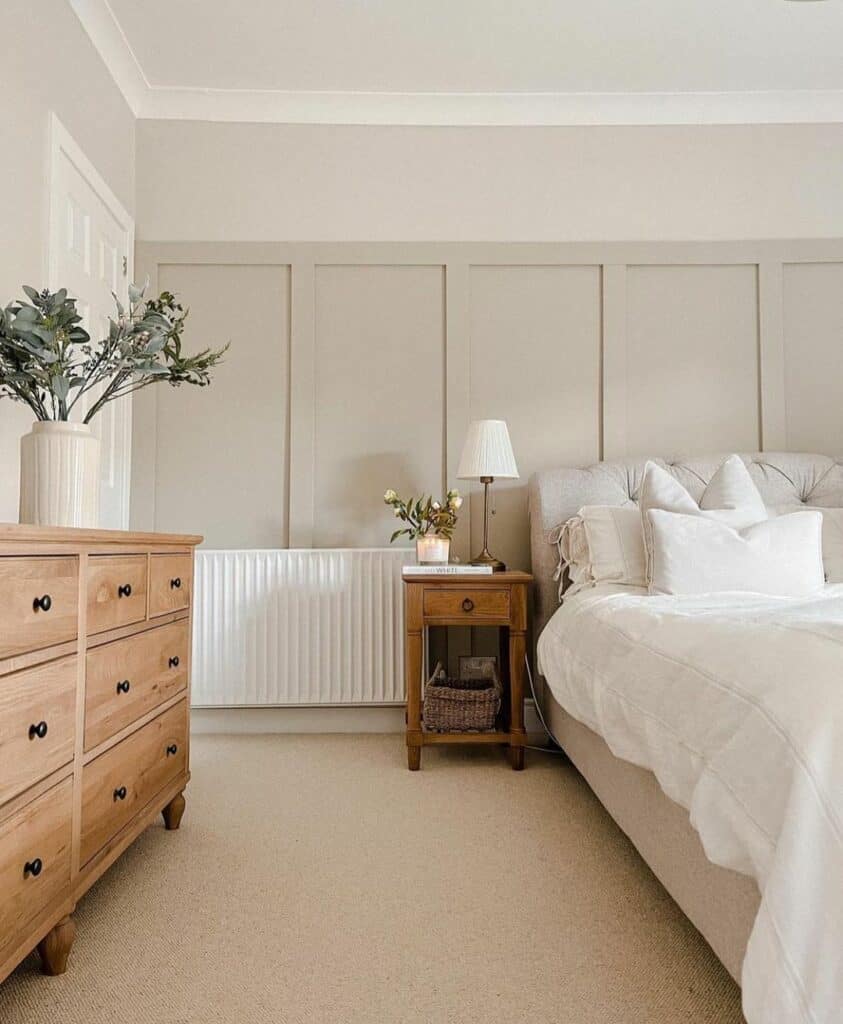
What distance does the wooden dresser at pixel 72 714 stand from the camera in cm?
122

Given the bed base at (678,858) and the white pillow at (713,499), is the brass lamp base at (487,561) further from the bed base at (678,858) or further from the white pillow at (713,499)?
the bed base at (678,858)

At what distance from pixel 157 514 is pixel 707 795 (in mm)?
2609

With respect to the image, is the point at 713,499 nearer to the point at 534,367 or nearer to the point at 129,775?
the point at 534,367

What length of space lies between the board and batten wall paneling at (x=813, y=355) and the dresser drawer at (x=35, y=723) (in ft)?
9.73

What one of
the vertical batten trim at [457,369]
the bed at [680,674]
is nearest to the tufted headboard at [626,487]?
the bed at [680,674]

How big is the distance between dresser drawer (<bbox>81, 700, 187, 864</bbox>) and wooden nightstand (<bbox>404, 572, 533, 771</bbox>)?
0.83 m

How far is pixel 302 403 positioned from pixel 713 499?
5.44ft

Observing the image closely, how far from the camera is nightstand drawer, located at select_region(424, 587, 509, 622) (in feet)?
9.05

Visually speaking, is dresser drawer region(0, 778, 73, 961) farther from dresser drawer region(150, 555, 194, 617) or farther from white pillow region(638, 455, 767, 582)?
white pillow region(638, 455, 767, 582)

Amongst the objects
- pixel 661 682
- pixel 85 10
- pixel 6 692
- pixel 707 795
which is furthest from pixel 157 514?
pixel 707 795

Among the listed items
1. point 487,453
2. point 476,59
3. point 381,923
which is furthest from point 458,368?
point 381,923

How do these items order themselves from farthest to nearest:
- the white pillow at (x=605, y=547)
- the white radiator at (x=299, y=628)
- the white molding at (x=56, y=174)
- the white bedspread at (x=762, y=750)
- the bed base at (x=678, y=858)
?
1. the white radiator at (x=299, y=628)
2. the white pillow at (x=605, y=547)
3. the white molding at (x=56, y=174)
4. the bed base at (x=678, y=858)
5. the white bedspread at (x=762, y=750)

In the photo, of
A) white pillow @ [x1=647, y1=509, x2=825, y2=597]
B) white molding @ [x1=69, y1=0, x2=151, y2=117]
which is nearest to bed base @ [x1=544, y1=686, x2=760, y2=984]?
white pillow @ [x1=647, y1=509, x2=825, y2=597]

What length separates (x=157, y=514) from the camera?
325 cm
